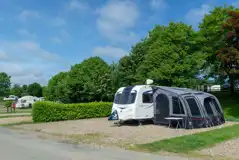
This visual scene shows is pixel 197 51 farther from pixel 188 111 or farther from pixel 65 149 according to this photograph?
pixel 65 149

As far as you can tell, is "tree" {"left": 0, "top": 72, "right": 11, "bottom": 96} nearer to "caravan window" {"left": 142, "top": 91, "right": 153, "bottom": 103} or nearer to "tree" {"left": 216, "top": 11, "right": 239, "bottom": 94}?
"tree" {"left": 216, "top": 11, "right": 239, "bottom": 94}

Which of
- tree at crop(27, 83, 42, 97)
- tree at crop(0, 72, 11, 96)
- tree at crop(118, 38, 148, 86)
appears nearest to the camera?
tree at crop(118, 38, 148, 86)

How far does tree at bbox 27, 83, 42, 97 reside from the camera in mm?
67006

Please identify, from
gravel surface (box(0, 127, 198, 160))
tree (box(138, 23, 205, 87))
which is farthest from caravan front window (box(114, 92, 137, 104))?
tree (box(138, 23, 205, 87))

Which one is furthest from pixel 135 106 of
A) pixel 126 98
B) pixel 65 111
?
pixel 65 111

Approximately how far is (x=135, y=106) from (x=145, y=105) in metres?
0.61

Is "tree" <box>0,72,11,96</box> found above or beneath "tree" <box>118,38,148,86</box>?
above

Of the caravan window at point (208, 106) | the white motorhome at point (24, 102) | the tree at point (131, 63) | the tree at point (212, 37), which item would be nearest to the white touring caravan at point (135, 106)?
the caravan window at point (208, 106)

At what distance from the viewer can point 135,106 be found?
A: 13.9 m

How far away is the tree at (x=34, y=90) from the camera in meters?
67.0

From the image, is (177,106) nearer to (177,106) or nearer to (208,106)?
(177,106)

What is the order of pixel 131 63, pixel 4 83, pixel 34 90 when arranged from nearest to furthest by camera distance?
pixel 131 63
pixel 34 90
pixel 4 83

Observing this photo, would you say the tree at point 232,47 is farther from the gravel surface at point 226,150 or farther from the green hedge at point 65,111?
the gravel surface at point 226,150

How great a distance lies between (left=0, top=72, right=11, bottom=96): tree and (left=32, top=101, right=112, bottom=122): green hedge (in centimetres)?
6254
